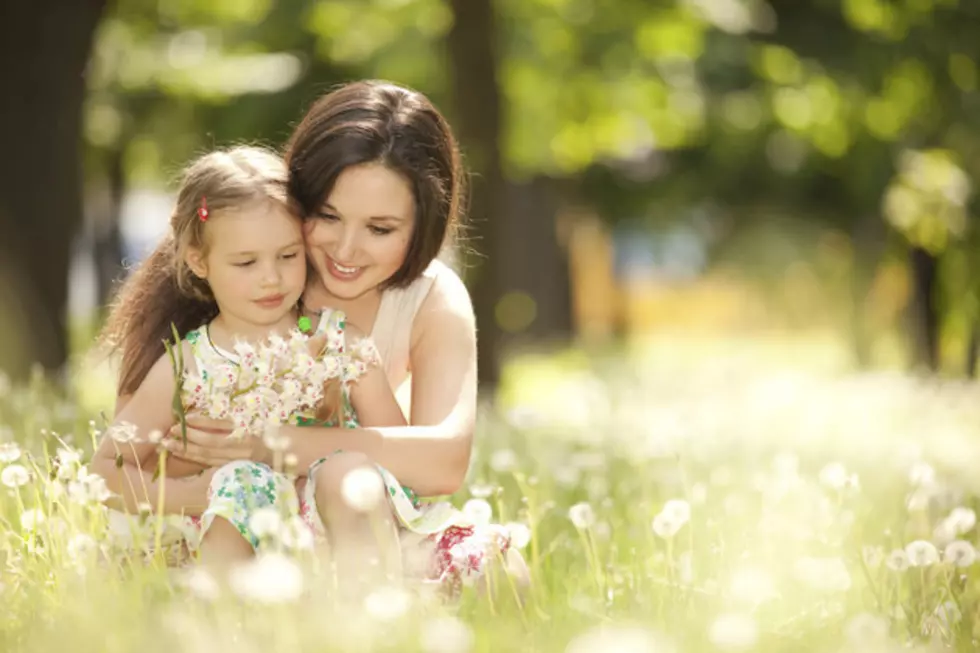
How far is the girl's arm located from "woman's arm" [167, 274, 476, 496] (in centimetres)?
10

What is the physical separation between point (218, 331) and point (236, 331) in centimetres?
5

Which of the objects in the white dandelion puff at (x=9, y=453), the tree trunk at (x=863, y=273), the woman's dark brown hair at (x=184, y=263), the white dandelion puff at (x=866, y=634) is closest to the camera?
the white dandelion puff at (x=866, y=634)

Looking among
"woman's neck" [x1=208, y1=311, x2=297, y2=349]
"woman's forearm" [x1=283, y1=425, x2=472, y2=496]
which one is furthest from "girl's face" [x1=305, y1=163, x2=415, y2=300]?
"woman's forearm" [x1=283, y1=425, x2=472, y2=496]

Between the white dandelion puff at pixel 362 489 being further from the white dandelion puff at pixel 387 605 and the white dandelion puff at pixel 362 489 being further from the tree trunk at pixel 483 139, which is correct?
the tree trunk at pixel 483 139

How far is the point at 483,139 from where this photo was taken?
33.2ft

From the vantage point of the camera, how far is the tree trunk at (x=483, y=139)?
388 inches

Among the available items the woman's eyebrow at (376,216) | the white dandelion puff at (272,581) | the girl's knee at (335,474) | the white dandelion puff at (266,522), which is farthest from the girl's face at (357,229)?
the white dandelion puff at (272,581)

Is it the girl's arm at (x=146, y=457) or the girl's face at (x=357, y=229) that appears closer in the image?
the girl's arm at (x=146, y=457)

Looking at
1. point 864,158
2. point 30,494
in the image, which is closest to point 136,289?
point 30,494

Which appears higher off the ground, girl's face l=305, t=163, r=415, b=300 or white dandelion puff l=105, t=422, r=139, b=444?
girl's face l=305, t=163, r=415, b=300

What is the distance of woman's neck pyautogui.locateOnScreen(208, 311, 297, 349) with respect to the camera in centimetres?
360

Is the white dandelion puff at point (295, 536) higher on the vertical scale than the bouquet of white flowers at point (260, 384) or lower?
lower

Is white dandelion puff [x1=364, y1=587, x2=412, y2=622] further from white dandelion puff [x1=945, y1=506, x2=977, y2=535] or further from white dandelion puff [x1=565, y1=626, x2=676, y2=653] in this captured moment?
white dandelion puff [x1=945, y1=506, x2=977, y2=535]

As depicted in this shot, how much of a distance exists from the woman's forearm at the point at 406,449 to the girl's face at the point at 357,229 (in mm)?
488
